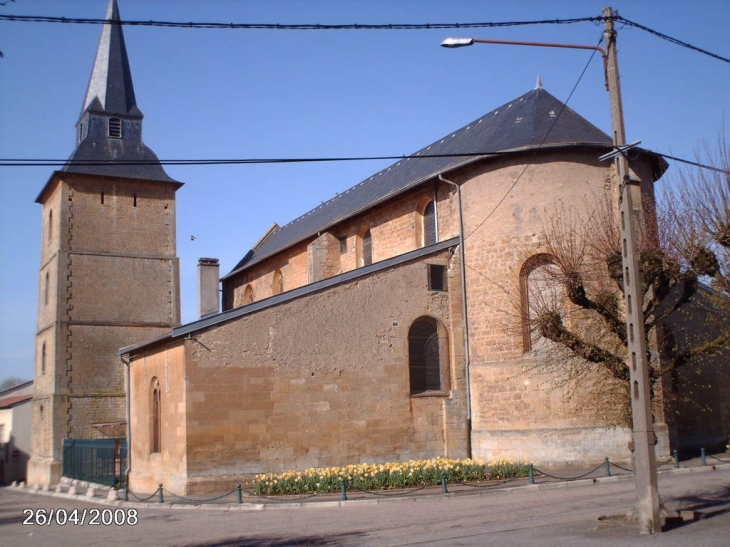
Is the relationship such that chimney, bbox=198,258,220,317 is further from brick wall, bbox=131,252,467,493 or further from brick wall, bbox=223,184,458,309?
brick wall, bbox=131,252,467,493

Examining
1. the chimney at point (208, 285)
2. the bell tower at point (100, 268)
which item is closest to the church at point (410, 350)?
the chimney at point (208, 285)

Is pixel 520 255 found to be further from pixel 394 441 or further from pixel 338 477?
pixel 338 477

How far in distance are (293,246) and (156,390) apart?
11.3m

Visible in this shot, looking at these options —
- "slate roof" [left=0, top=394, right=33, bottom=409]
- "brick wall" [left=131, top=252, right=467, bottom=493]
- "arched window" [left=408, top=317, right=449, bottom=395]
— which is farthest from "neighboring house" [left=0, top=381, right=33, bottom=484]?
"arched window" [left=408, top=317, right=449, bottom=395]

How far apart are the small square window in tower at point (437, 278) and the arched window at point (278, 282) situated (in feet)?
39.0

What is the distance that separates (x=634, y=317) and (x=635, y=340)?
12.5 inches

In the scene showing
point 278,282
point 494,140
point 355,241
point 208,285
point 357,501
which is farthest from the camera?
point 278,282

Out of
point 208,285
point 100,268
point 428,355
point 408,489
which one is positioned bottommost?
point 408,489

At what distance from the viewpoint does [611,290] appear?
17109mm

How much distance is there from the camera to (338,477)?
630 inches

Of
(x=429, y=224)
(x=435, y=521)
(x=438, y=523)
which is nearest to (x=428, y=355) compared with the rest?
(x=429, y=224)

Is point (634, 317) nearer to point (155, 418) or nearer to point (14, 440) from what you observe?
point (155, 418)

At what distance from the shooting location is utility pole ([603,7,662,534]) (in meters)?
10.3

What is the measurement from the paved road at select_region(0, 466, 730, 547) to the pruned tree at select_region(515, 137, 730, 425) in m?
2.24
